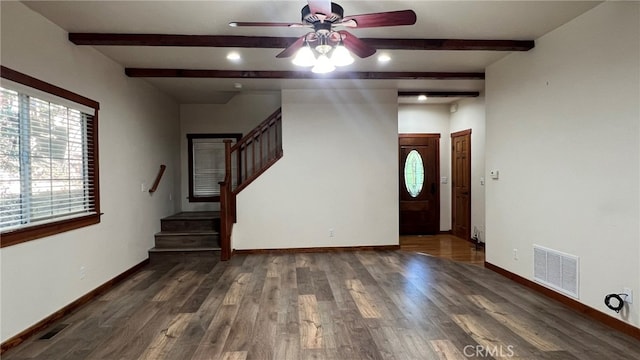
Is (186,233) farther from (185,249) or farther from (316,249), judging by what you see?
(316,249)

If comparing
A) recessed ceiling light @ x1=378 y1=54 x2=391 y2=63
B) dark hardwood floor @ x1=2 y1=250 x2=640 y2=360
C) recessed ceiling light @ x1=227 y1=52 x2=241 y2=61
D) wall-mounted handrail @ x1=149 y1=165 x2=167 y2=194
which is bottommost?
dark hardwood floor @ x1=2 y1=250 x2=640 y2=360

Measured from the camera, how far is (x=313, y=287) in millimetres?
4020

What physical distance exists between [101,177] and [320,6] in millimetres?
3242

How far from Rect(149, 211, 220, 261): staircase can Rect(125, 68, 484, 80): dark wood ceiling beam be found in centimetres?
234

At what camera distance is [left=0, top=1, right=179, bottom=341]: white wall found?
2.76 meters

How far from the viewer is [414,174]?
24.4 ft

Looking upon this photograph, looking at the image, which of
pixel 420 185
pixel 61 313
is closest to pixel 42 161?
pixel 61 313

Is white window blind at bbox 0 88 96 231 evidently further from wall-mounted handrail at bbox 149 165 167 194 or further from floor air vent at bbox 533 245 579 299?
floor air vent at bbox 533 245 579 299

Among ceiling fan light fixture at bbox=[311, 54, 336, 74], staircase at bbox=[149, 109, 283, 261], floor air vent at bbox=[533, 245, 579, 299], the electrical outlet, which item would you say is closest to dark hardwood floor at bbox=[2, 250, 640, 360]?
floor air vent at bbox=[533, 245, 579, 299]

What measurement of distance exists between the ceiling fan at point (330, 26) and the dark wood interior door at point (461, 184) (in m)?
4.54

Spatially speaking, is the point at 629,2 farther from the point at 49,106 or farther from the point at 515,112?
the point at 49,106

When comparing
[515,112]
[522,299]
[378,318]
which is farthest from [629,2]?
[378,318]

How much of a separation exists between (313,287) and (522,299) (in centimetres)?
220

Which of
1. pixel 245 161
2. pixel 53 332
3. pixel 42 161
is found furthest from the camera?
pixel 245 161
